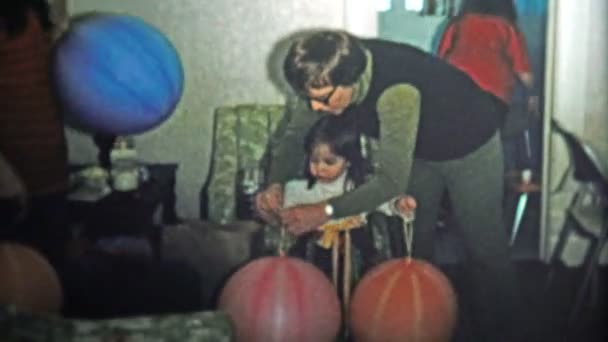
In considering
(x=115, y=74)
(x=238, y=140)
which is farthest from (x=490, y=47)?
(x=115, y=74)

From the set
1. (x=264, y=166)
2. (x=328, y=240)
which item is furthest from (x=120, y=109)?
(x=328, y=240)

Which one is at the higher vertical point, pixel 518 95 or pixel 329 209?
pixel 518 95

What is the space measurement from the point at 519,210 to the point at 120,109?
52cm

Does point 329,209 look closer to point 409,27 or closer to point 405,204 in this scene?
point 405,204

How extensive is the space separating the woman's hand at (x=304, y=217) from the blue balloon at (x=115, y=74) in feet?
0.64

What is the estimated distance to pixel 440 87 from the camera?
1.08 m

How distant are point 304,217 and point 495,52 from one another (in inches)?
12.4

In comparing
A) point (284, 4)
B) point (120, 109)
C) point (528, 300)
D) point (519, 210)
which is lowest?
point (528, 300)

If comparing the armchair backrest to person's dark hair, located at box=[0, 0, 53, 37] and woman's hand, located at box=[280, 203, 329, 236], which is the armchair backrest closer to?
woman's hand, located at box=[280, 203, 329, 236]

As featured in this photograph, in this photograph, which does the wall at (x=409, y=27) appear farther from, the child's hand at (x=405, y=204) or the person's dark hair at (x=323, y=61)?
the child's hand at (x=405, y=204)

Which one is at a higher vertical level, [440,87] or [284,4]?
[284,4]

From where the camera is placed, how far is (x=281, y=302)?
1048 mm

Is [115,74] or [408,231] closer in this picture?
[115,74]

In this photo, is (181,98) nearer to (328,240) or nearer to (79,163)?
(79,163)
